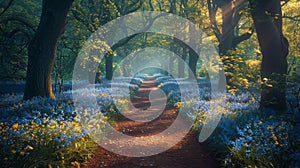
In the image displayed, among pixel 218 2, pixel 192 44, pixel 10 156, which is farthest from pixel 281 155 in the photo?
pixel 192 44

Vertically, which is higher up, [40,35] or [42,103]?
[40,35]

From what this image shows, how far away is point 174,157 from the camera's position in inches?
249

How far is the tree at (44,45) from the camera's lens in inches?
340

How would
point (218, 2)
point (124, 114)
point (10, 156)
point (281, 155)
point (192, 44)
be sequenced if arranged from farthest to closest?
point (192, 44)
point (218, 2)
point (124, 114)
point (281, 155)
point (10, 156)

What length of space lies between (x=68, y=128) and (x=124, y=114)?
664cm

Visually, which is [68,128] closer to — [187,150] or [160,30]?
[187,150]

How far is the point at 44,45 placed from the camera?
8906 mm

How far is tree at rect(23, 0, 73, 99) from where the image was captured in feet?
28.3

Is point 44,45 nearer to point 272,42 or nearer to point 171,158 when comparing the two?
point 171,158

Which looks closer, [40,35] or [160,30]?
[40,35]

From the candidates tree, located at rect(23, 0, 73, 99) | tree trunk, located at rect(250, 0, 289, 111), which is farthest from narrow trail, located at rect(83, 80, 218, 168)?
tree, located at rect(23, 0, 73, 99)

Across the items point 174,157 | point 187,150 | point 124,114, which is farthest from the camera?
point 124,114

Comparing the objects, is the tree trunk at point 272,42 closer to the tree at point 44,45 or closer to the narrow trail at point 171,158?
the narrow trail at point 171,158

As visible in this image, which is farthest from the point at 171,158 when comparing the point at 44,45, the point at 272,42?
the point at 44,45
